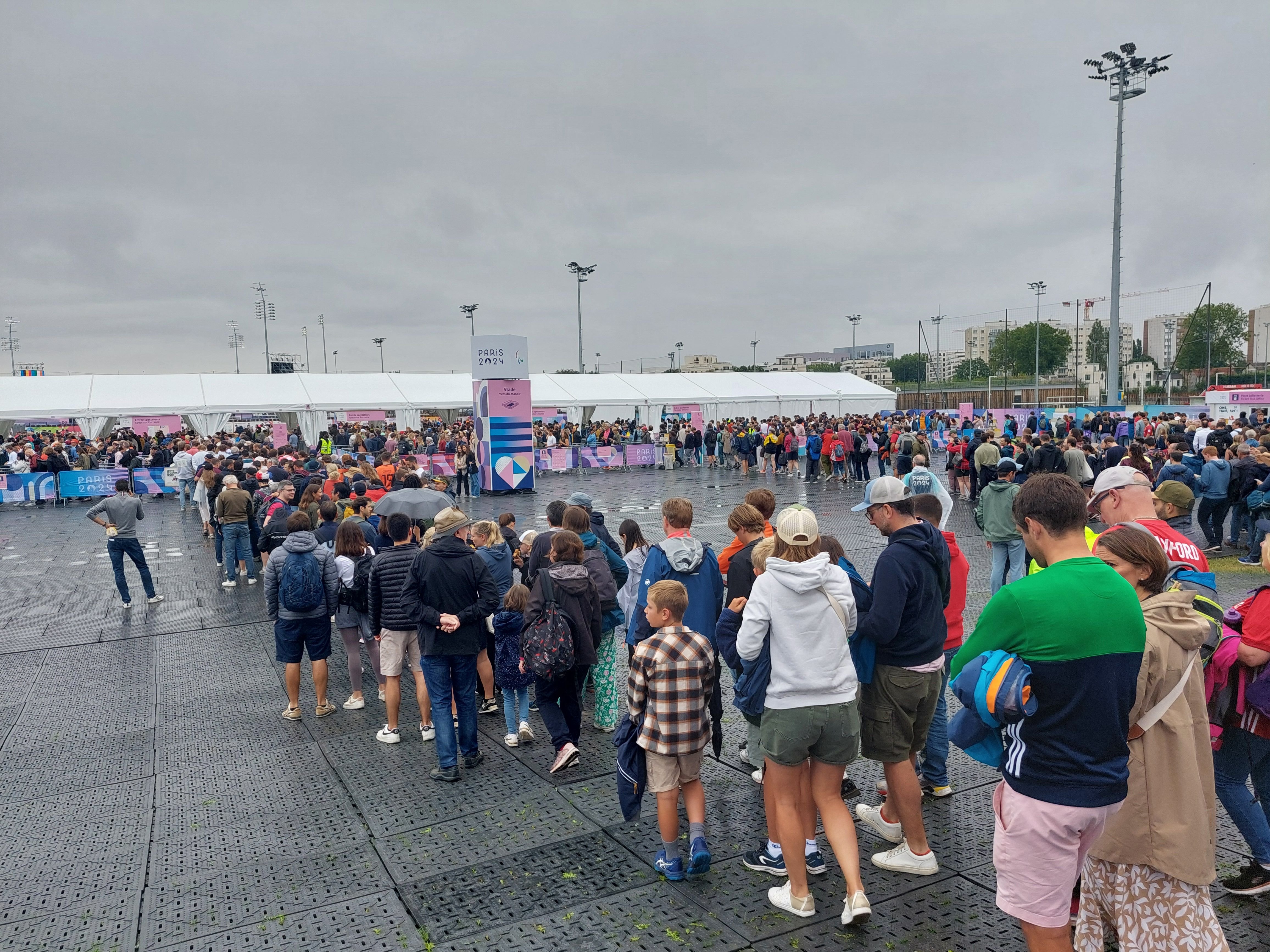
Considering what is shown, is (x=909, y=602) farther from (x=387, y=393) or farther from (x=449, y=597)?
(x=387, y=393)

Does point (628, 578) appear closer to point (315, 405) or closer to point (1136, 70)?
point (315, 405)

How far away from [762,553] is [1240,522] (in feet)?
37.4

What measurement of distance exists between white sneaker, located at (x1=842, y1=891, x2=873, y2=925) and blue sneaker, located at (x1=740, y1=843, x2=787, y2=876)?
0.38 metres

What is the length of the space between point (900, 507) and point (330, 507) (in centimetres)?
574

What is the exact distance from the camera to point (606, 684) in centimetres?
565

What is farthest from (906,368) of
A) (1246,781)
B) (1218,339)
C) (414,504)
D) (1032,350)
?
(1246,781)

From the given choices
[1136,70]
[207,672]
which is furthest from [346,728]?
[1136,70]

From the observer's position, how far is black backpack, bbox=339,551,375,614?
5992 mm

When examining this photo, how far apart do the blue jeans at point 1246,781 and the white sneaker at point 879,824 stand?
4.49ft

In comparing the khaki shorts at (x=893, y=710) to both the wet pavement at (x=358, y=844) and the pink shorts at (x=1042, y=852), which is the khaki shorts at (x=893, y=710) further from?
the pink shorts at (x=1042, y=852)

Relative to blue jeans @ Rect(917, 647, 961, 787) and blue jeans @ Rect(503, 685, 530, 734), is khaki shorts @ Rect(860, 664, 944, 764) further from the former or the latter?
blue jeans @ Rect(503, 685, 530, 734)

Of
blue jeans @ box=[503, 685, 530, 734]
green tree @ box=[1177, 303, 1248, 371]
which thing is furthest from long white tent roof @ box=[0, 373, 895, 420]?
green tree @ box=[1177, 303, 1248, 371]

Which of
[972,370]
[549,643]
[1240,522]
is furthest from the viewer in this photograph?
[972,370]

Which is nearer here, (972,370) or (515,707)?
(515,707)
